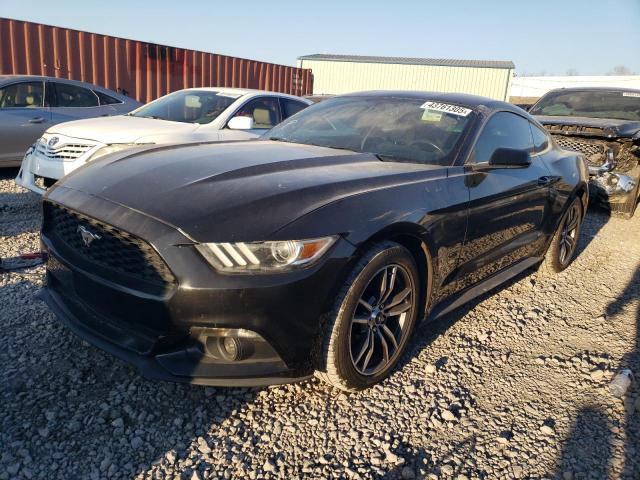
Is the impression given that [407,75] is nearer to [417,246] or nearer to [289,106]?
[289,106]

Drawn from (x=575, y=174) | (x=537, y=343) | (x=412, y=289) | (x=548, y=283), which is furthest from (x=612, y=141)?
(x=412, y=289)

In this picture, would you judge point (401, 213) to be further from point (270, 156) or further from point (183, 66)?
point (183, 66)

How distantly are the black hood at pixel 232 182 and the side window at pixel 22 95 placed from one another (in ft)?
16.6

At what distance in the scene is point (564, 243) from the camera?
15.1 ft

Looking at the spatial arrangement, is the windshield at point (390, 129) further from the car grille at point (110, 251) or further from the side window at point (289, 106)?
the side window at point (289, 106)

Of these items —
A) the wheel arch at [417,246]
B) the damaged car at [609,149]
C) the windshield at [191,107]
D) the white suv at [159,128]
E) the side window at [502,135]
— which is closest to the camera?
the wheel arch at [417,246]

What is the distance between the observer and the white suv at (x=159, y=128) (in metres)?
5.03

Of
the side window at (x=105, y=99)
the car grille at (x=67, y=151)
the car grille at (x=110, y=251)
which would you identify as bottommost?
the car grille at (x=67, y=151)

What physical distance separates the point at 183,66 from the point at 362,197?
11.7 meters

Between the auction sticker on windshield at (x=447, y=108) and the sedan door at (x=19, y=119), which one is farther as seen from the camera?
the sedan door at (x=19, y=119)

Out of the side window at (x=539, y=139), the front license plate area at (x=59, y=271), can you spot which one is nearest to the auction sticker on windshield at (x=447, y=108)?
the side window at (x=539, y=139)

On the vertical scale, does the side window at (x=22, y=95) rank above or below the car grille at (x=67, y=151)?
above

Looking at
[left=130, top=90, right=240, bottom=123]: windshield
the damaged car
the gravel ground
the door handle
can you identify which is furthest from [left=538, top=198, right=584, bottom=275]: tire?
[left=130, top=90, right=240, bottom=123]: windshield

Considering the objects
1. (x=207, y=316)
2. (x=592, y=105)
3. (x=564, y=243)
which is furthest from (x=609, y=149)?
(x=207, y=316)
